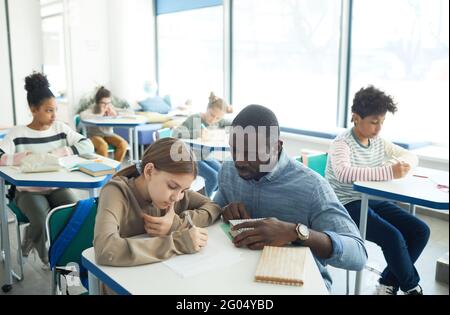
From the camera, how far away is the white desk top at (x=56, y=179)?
2305 mm

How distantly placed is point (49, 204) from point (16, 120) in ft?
13.4

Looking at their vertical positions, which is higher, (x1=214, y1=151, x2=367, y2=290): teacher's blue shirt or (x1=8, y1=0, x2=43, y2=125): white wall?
(x1=8, y1=0, x2=43, y2=125): white wall

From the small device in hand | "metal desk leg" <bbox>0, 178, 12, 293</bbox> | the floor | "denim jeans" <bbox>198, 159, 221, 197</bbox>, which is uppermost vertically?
the small device in hand

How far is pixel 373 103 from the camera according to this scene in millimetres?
2545

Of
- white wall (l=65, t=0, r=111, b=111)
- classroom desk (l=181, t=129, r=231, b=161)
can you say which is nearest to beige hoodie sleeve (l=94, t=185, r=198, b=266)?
classroom desk (l=181, t=129, r=231, b=161)

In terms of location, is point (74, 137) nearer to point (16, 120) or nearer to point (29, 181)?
point (29, 181)

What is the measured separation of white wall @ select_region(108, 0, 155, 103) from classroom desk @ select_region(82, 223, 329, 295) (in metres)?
6.31

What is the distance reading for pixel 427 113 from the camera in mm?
4266

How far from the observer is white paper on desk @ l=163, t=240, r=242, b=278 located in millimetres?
1213

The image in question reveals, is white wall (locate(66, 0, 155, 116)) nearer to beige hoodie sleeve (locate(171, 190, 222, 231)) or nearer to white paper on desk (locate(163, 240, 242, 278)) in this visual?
beige hoodie sleeve (locate(171, 190, 222, 231))

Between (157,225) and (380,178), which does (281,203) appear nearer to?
(157,225)

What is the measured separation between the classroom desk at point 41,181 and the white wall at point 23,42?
3.94 meters

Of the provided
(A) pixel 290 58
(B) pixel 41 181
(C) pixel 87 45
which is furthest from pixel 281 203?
(C) pixel 87 45

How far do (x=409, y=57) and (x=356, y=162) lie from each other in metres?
2.36
